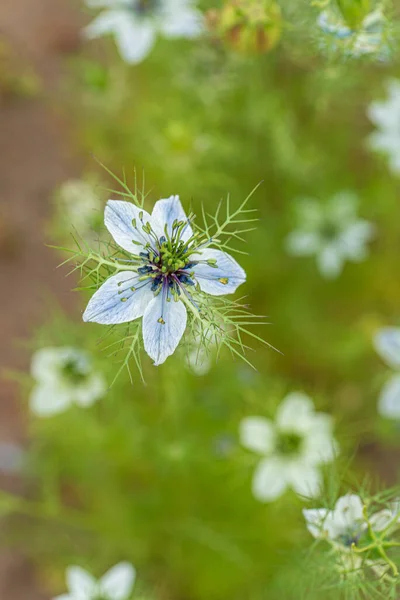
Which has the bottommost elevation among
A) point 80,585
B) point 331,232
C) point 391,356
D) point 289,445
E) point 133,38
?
point 80,585

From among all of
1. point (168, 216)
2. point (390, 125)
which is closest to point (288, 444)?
point (168, 216)

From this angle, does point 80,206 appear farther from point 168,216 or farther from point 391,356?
point 391,356

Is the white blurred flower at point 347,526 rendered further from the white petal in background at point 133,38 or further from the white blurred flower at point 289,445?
the white petal in background at point 133,38

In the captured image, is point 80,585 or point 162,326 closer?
point 162,326

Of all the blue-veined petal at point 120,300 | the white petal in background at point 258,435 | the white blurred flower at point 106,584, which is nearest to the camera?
the blue-veined petal at point 120,300

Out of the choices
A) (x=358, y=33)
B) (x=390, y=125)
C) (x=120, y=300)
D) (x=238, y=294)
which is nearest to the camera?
(x=120, y=300)

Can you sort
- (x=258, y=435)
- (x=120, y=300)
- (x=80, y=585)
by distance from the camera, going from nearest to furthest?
(x=120, y=300) < (x=80, y=585) < (x=258, y=435)

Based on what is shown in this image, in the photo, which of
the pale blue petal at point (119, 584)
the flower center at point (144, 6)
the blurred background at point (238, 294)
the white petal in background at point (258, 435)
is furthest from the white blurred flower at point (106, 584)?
the flower center at point (144, 6)
